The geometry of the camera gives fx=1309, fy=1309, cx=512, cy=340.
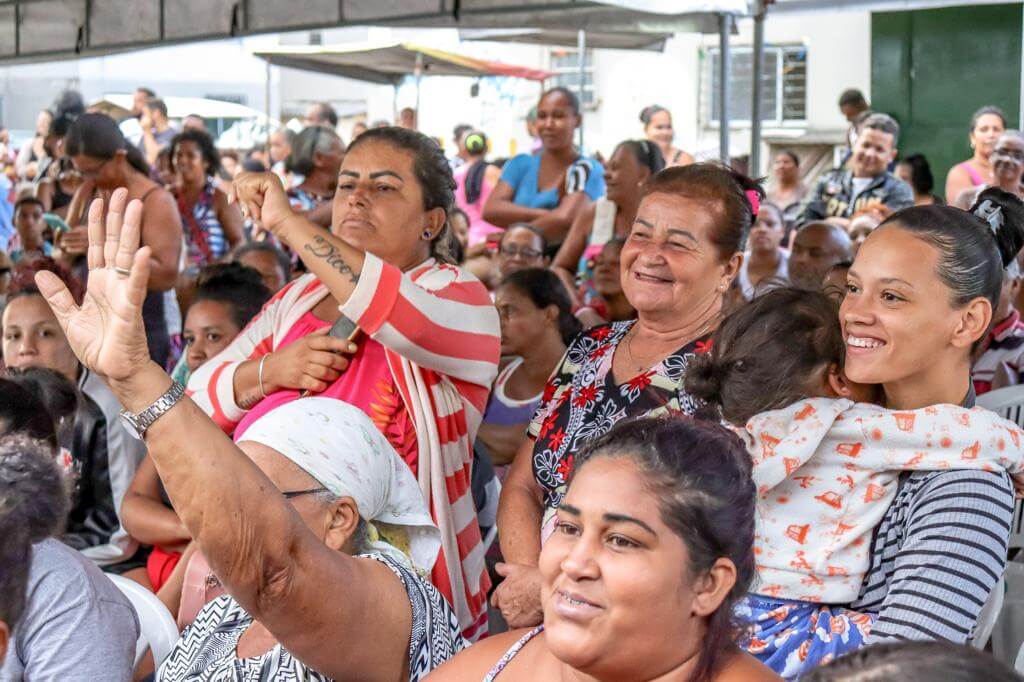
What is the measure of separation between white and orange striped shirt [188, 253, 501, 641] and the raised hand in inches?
8.6

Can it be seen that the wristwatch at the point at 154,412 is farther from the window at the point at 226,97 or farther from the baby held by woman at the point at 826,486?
the window at the point at 226,97

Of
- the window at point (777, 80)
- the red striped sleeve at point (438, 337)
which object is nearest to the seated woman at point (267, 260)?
the red striped sleeve at point (438, 337)

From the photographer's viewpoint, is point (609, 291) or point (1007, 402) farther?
point (609, 291)

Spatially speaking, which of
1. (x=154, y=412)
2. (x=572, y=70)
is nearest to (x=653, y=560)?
(x=154, y=412)

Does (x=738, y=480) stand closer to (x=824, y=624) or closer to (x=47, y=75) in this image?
(x=824, y=624)

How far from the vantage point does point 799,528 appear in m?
2.19

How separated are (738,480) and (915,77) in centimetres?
1004

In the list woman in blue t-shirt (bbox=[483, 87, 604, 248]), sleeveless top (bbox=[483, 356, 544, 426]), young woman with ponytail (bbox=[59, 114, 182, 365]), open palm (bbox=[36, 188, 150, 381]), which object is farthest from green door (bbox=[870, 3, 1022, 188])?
open palm (bbox=[36, 188, 150, 381])

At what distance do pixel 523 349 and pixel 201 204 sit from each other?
2.88m

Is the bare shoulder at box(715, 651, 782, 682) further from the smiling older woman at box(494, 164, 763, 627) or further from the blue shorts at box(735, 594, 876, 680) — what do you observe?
the smiling older woman at box(494, 164, 763, 627)

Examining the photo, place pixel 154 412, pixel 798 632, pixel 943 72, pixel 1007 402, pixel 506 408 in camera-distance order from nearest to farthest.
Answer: pixel 154 412 → pixel 798 632 → pixel 1007 402 → pixel 506 408 → pixel 943 72

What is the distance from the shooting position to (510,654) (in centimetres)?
194

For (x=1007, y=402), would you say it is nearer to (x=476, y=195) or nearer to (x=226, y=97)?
(x=476, y=195)

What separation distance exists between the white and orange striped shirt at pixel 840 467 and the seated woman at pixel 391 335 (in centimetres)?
92
